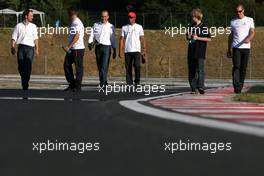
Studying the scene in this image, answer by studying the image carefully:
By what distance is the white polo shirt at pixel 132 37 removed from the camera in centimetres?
1777

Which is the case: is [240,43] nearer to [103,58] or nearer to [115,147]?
[103,58]

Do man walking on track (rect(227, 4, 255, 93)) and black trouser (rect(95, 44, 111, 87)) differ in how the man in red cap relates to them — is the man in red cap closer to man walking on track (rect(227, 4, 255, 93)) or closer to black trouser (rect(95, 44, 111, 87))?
black trouser (rect(95, 44, 111, 87))

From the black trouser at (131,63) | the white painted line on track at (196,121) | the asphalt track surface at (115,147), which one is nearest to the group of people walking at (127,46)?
the black trouser at (131,63)

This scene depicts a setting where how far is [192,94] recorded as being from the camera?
15102 mm

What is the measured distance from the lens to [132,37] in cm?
1786

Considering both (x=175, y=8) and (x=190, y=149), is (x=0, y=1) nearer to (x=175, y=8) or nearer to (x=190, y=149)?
(x=175, y=8)

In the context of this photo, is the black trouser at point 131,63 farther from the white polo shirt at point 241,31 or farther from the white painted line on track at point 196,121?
the white painted line on track at point 196,121

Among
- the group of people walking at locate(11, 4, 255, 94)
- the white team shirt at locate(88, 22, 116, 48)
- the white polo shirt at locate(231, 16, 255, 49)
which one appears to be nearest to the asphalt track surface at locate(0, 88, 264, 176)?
the group of people walking at locate(11, 4, 255, 94)

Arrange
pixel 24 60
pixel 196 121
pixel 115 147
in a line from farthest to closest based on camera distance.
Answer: pixel 24 60
pixel 196 121
pixel 115 147

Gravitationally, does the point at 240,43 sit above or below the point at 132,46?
above

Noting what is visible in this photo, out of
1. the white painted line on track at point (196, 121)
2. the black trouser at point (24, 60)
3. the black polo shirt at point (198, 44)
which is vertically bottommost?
the white painted line on track at point (196, 121)

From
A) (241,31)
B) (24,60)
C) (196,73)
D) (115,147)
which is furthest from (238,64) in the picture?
(115,147)

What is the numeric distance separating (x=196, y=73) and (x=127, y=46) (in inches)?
110

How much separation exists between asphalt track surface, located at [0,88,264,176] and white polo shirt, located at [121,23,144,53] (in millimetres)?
7048
